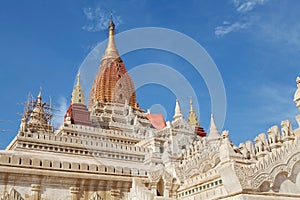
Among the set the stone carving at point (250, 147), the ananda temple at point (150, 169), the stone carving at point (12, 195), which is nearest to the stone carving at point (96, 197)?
the ananda temple at point (150, 169)

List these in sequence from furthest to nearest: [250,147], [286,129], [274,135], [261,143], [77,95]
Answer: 1. [77,95]
2. [250,147]
3. [261,143]
4. [274,135]
5. [286,129]

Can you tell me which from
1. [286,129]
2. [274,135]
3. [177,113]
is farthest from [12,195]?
[177,113]

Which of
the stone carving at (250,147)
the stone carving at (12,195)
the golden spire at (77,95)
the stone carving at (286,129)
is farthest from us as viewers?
the golden spire at (77,95)

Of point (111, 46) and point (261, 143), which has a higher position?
point (111, 46)

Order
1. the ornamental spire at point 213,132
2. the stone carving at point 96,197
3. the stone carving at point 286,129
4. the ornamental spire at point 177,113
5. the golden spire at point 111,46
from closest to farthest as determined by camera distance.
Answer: the stone carving at point 96,197, the stone carving at point 286,129, the ornamental spire at point 213,132, the ornamental spire at point 177,113, the golden spire at point 111,46

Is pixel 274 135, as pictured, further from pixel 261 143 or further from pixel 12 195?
pixel 12 195

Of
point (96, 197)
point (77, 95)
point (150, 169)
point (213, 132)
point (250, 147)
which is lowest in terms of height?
→ point (96, 197)

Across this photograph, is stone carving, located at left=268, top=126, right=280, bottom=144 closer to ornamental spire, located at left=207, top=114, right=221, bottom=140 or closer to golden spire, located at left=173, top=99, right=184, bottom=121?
ornamental spire, located at left=207, top=114, right=221, bottom=140

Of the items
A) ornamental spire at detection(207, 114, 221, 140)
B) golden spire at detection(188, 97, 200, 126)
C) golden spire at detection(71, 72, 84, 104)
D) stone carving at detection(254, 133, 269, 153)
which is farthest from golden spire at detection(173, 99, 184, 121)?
stone carving at detection(254, 133, 269, 153)

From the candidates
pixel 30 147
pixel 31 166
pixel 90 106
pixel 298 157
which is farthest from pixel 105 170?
pixel 90 106

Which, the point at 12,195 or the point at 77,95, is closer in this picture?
the point at 12,195

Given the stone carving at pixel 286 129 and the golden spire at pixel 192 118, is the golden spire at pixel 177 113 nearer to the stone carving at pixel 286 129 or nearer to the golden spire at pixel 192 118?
A: the golden spire at pixel 192 118

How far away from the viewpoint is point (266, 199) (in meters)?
12.4

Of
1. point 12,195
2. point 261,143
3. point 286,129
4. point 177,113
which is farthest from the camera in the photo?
point 177,113
